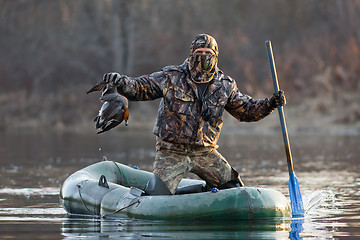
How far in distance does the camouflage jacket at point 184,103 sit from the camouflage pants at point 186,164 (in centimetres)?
11

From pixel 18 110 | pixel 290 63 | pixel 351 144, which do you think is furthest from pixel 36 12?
pixel 351 144

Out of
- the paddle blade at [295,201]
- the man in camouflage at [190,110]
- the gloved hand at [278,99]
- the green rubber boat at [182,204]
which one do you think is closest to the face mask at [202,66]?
the man in camouflage at [190,110]

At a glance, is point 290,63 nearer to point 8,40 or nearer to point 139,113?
point 139,113

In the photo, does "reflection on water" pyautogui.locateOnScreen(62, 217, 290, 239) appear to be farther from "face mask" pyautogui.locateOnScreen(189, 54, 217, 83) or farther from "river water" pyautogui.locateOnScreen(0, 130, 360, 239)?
"face mask" pyautogui.locateOnScreen(189, 54, 217, 83)

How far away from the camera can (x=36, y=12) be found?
4172 cm

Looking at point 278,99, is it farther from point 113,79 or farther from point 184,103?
point 113,79

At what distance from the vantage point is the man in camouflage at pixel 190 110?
985 centimetres

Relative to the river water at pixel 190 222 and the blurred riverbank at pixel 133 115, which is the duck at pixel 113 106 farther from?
the blurred riverbank at pixel 133 115

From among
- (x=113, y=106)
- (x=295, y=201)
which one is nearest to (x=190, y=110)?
(x=113, y=106)

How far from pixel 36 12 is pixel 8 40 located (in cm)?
176

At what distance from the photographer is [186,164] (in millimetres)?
9906

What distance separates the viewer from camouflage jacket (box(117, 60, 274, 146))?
9.84 meters

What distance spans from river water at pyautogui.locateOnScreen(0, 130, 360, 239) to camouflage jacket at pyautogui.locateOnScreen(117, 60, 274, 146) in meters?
1.00

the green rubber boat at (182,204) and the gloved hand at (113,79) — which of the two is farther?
the gloved hand at (113,79)
